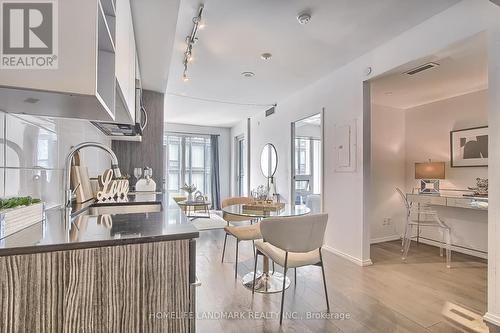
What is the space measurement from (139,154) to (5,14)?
3.26 m

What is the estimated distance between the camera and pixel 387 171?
4.47 metres

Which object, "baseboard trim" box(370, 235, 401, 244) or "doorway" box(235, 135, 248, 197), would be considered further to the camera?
"doorway" box(235, 135, 248, 197)

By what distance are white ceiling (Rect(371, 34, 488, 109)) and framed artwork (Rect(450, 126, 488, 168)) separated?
1.99 ft

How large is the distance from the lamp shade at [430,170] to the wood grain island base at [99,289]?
14.0ft

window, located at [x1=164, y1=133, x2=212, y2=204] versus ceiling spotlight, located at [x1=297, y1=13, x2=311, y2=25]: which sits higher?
ceiling spotlight, located at [x1=297, y1=13, x2=311, y2=25]

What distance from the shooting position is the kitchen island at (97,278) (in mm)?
Result: 763

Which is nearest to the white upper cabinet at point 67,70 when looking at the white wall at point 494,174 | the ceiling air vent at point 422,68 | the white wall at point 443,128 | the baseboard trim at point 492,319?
the white wall at point 494,174

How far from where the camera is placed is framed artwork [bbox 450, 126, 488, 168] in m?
3.56

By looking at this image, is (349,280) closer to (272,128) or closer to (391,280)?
(391,280)

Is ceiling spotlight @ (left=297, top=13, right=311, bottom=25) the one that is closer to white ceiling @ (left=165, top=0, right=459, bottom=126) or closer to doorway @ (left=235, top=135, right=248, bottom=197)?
white ceiling @ (left=165, top=0, right=459, bottom=126)

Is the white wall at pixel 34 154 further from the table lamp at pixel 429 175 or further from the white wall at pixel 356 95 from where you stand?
the table lamp at pixel 429 175

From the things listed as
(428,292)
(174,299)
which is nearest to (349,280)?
(428,292)

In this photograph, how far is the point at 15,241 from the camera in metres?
0.82

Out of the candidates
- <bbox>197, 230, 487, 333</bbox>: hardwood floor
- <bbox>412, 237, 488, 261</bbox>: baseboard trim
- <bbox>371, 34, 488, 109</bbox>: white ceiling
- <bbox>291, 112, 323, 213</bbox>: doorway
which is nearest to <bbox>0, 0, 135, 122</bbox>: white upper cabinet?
<bbox>197, 230, 487, 333</bbox>: hardwood floor
